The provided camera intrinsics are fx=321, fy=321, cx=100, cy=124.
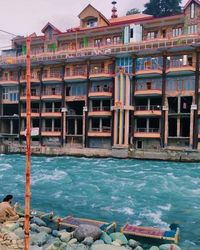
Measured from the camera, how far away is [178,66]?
51.1 m

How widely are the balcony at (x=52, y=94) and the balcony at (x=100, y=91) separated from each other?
6.83 metres

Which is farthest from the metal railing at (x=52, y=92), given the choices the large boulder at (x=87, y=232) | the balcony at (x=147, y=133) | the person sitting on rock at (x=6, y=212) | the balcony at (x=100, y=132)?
the large boulder at (x=87, y=232)

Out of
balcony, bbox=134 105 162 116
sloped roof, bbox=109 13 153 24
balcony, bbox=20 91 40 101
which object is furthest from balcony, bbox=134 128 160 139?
sloped roof, bbox=109 13 153 24

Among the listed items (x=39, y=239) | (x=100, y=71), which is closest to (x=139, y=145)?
(x=100, y=71)

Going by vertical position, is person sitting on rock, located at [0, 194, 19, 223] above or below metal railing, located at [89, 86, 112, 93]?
below

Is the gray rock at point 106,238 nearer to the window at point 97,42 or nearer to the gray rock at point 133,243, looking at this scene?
the gray rock at point 133,243

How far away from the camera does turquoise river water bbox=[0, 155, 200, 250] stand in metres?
21.4

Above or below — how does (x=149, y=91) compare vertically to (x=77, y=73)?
below

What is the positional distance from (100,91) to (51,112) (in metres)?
11.2

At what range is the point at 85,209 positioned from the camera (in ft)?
75.6

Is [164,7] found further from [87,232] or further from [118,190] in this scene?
[87,232]

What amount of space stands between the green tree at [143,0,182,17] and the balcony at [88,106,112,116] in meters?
35.8

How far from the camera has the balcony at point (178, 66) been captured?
164 feet

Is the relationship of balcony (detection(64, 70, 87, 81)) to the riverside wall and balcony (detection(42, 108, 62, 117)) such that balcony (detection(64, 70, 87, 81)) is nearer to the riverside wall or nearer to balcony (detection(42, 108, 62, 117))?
balcony (detection(42, 108, 62, 117))
